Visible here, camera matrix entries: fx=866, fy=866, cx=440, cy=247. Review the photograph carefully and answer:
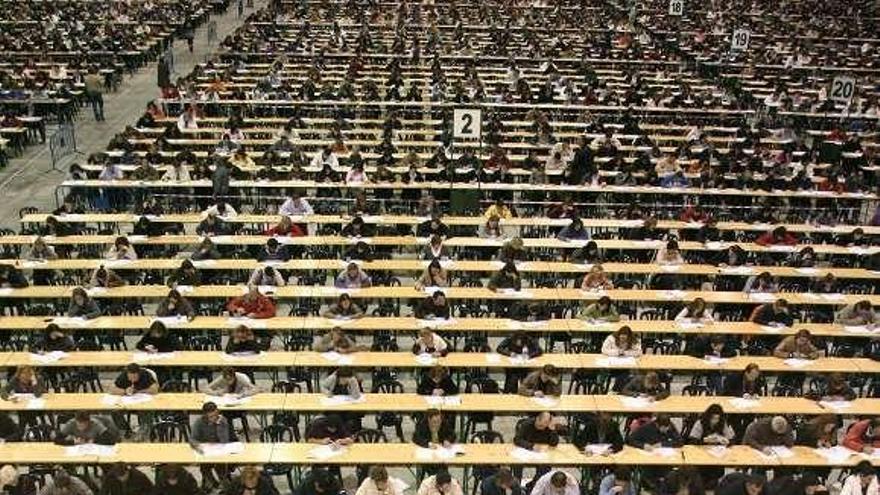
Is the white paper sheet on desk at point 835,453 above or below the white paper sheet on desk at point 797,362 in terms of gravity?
below

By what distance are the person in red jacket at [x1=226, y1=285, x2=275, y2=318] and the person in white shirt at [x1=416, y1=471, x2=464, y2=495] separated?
4387 mm

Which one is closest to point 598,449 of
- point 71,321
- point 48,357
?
point 48,357

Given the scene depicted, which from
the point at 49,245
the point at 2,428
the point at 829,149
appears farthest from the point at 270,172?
the point at 829,149

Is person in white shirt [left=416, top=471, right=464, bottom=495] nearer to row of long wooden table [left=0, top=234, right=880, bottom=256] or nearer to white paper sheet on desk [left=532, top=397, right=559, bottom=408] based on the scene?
white paper sheet on desk [left=532, top=397, right=559, bottom=408]

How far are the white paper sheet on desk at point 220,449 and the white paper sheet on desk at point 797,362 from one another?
6974mm

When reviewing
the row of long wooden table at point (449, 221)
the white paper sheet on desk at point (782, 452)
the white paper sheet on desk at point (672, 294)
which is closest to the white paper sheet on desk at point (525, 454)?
the white paper sheet on desk at point (782, 452)

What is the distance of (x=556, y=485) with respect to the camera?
8539mm

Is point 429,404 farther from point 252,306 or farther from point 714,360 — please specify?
point 714,360

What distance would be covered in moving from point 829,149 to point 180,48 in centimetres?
2568

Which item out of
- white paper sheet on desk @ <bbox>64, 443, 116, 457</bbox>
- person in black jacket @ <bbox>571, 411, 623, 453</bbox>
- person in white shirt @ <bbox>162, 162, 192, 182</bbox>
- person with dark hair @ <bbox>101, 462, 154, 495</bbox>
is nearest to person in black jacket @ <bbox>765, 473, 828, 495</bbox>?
person in black jacket @ <bbox>571, 411, 623, 453</bbox>

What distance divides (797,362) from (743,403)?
1529 mm

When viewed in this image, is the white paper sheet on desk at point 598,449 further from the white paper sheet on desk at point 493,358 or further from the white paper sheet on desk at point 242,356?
the white paper sheet on desk at point 242,356

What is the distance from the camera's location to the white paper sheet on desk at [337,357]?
10.8 metres

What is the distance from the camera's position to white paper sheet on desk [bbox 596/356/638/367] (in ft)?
36.2
